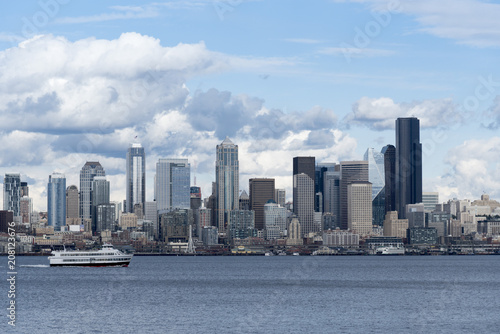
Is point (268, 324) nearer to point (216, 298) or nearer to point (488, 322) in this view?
point (488, 322)

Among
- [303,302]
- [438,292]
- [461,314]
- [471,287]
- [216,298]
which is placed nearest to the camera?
[461,314]

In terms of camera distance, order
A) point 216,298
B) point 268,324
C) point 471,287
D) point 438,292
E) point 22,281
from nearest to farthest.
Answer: point 268,324 < point 216,298 < point 438,292 < point 471,287 < point 22,281

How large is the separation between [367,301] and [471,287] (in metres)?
38.2

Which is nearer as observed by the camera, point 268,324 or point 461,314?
point 268,324

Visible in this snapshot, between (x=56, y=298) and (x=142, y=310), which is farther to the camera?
(x=56, y=298)

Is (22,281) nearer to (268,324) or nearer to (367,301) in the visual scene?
(367,301)

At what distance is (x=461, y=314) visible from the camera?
99.4 m

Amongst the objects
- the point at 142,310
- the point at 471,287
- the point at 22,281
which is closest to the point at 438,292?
the point at 471,287

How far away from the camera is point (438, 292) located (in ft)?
438

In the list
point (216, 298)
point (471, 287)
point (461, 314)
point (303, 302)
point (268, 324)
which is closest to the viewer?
point (268, 324)

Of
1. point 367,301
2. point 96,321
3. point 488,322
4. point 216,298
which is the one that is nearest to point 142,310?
point 96,321

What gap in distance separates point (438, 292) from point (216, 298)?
3523 centimetres

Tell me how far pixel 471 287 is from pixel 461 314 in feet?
163

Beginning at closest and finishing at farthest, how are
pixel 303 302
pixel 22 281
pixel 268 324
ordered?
1. pixel 268 324
2. pixel 303 302
3. pixel 22 281
